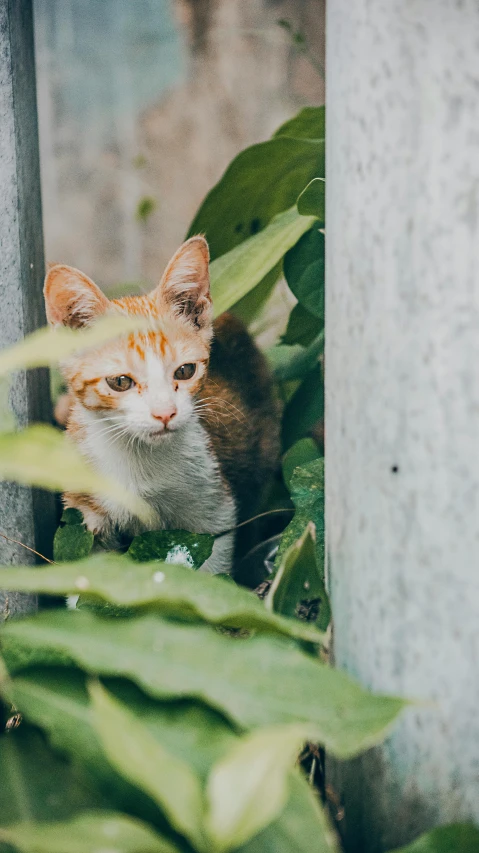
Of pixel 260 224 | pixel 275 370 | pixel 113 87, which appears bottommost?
pixel 275 370

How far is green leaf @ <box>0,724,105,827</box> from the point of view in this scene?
610mm

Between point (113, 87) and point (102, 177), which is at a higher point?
point (113, 87)

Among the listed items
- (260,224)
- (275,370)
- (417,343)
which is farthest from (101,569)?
(275,370)

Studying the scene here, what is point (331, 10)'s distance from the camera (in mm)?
759

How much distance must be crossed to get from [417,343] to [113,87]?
240 centimetres

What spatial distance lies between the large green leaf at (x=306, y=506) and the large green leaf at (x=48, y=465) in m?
0.48

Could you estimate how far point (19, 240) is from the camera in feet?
3.74

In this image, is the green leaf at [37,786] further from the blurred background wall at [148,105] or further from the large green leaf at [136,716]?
the blurred background wall at [148,105]

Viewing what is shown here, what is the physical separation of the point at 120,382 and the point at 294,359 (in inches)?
26.7

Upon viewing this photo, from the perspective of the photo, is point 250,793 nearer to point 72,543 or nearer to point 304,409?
point 72,543

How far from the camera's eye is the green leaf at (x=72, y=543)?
1.16 m

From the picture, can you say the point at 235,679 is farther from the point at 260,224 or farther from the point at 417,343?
the point at 260,224

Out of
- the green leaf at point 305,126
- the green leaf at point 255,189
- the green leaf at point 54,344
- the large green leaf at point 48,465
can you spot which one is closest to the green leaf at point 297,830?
the large green leaf at point 48,465

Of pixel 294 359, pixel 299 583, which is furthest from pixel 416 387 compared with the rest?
pixel 294 359
